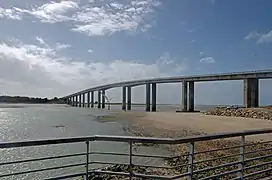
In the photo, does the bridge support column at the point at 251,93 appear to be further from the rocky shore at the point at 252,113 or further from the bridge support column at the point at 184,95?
the bridge support column at the point at 184,95

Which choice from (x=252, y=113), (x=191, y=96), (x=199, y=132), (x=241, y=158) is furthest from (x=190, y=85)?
(x=241, y=158)

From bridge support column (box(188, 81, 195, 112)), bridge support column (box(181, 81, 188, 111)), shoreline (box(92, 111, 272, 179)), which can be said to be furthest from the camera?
bridge support column (box(181, 81, 188, 111))

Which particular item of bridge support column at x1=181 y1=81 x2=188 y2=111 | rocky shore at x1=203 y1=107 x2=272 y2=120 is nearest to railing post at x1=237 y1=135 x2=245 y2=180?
rocky shore at x1=203 y1=107 x2=272 y2=120

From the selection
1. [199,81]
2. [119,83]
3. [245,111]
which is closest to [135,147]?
[245,111]

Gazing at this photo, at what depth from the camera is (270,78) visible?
60.8 metres

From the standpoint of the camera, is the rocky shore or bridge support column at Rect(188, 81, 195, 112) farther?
bridge support column at Rect(188, 81, 195, 112)

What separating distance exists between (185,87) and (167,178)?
247ft

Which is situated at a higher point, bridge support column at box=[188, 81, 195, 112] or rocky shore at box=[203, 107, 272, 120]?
bridge support column at box=[188, 81, 195, 112]

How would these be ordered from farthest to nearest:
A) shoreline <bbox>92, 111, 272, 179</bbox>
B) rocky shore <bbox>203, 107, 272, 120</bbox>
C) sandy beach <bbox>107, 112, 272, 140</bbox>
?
rocky shore <bbox>203, 107, 272, 120</bbox>, sandy beach <bbox>107, 112, 272, 140</bbox>, shoreline <bbox>92, 111, 272, 179</bbox>

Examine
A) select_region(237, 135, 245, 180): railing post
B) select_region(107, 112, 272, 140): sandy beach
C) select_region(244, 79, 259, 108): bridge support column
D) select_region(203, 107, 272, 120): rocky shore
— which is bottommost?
select_region(107, 112, 272, 140): sandy beach

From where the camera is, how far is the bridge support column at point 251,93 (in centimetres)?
5988

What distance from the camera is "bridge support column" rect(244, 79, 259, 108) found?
5988cm

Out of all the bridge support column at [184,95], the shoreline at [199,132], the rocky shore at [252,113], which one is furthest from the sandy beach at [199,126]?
the bridge support column at [184,95]

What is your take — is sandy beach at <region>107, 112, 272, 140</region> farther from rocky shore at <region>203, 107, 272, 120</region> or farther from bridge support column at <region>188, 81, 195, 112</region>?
bridge support column at <region>188, 81, 195, 112</region>
